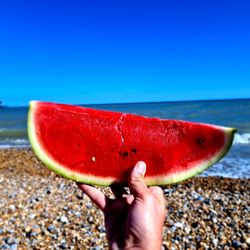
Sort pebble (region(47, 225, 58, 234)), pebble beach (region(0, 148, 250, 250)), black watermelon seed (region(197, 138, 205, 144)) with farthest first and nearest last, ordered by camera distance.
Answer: pebble (region(47, 225, 58, 234)), pebble beach (region(0, 148, 250, 250)), black watermelon seed (region(197, 138, 205, 144))

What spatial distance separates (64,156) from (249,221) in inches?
154

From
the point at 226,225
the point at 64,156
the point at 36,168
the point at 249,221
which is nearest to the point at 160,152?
the point at 64,156

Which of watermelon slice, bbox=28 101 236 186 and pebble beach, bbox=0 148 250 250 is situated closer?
watermelon slice, bbox=28 101 236 186

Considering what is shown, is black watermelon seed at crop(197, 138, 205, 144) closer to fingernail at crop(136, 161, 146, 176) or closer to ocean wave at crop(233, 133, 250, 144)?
fingernail at crop(136, 161, 146, 176)

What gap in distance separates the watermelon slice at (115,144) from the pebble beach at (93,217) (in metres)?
2.39

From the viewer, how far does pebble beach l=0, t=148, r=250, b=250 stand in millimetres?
4316

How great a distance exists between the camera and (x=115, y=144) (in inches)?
88.6

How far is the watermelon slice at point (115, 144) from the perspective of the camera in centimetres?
214

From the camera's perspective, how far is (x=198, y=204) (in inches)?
223

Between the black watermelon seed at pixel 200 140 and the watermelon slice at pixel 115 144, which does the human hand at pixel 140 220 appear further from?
the black watermelon seed at pixel 200 140

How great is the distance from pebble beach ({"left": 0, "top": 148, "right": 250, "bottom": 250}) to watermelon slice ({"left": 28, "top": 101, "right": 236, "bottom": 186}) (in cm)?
239

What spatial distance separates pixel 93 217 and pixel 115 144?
3.05m

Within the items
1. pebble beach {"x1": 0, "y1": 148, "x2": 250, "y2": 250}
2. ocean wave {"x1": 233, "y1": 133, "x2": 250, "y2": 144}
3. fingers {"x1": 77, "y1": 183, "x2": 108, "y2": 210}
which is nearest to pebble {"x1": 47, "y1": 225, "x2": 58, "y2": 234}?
pebble beach {"x1": 0, "y1": 148, "x2": 250, "y2": 250}

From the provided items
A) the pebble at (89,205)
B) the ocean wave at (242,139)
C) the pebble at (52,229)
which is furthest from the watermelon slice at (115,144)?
the ocean wave at (242,139)
